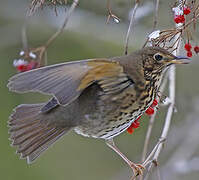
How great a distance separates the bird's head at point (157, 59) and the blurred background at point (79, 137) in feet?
4.60

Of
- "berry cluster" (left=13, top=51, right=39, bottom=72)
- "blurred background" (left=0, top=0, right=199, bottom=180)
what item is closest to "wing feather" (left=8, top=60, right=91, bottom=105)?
"berry cluster" (left=13, top=51, right=39, bottom=72)

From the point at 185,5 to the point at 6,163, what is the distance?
12.3 ft

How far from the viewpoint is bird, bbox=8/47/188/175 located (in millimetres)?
2385

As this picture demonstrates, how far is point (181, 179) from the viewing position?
485cm

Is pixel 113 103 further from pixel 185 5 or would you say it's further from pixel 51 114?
pixel 185 5

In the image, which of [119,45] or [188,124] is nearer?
[188,124]

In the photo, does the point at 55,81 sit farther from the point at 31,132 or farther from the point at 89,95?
the point at 31,132

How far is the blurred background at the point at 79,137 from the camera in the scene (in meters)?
4.40

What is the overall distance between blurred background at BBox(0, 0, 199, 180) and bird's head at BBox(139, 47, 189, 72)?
1403mm

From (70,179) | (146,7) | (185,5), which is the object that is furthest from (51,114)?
(70,179)

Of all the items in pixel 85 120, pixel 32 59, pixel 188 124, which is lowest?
pixel 188 124

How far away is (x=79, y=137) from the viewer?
19.6 ft

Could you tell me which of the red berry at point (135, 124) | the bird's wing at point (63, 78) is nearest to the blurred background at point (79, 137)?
the red berry at point (135, 124)

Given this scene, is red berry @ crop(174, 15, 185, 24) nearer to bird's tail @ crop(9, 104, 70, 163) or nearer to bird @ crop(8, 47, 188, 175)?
bird @ crop(8, 47, 188, 175)
